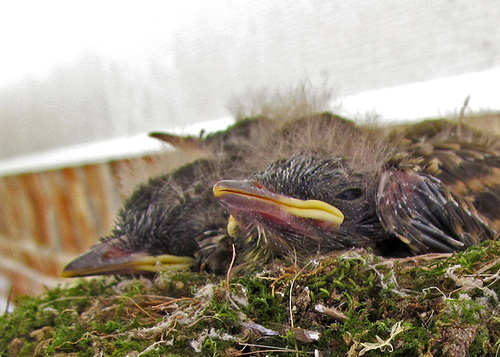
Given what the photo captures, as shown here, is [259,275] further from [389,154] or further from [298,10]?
[298,10]

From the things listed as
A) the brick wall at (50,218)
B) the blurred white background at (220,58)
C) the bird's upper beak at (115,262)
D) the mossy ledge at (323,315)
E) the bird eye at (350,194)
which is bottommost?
the brick wall at (50,218)

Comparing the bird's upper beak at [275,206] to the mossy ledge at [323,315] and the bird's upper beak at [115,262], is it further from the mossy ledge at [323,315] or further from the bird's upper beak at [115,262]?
the bird's upper beak at [115,262]

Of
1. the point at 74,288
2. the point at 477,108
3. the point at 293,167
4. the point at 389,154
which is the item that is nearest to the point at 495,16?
the point at 477,108

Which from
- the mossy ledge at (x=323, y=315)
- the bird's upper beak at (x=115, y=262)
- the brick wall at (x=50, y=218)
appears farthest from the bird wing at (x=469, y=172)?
the brick wall at (x=50, y=218)

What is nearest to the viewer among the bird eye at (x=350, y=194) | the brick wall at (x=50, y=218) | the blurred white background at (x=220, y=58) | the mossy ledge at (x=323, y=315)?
the mossy ledge at (x=323, y=315)

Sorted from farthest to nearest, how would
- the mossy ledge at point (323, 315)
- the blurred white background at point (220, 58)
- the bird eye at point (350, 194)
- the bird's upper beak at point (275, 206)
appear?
the blurred white background at point (220, 58) < the bird eye at point (350, 194) < the bird's upper beak at point (275, 206) < the mossy ledge at point (323, 315)

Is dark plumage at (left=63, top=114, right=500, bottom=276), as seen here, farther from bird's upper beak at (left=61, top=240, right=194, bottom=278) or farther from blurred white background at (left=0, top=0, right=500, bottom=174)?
blurred white background at (left=0, top=0, right=500, bottom=174)

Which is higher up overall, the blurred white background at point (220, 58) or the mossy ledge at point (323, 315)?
the blurred white background at point (220, 58)

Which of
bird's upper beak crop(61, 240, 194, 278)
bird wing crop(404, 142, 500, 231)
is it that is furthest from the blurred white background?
bird's upper beak crop(61, 240, 194, 278)
